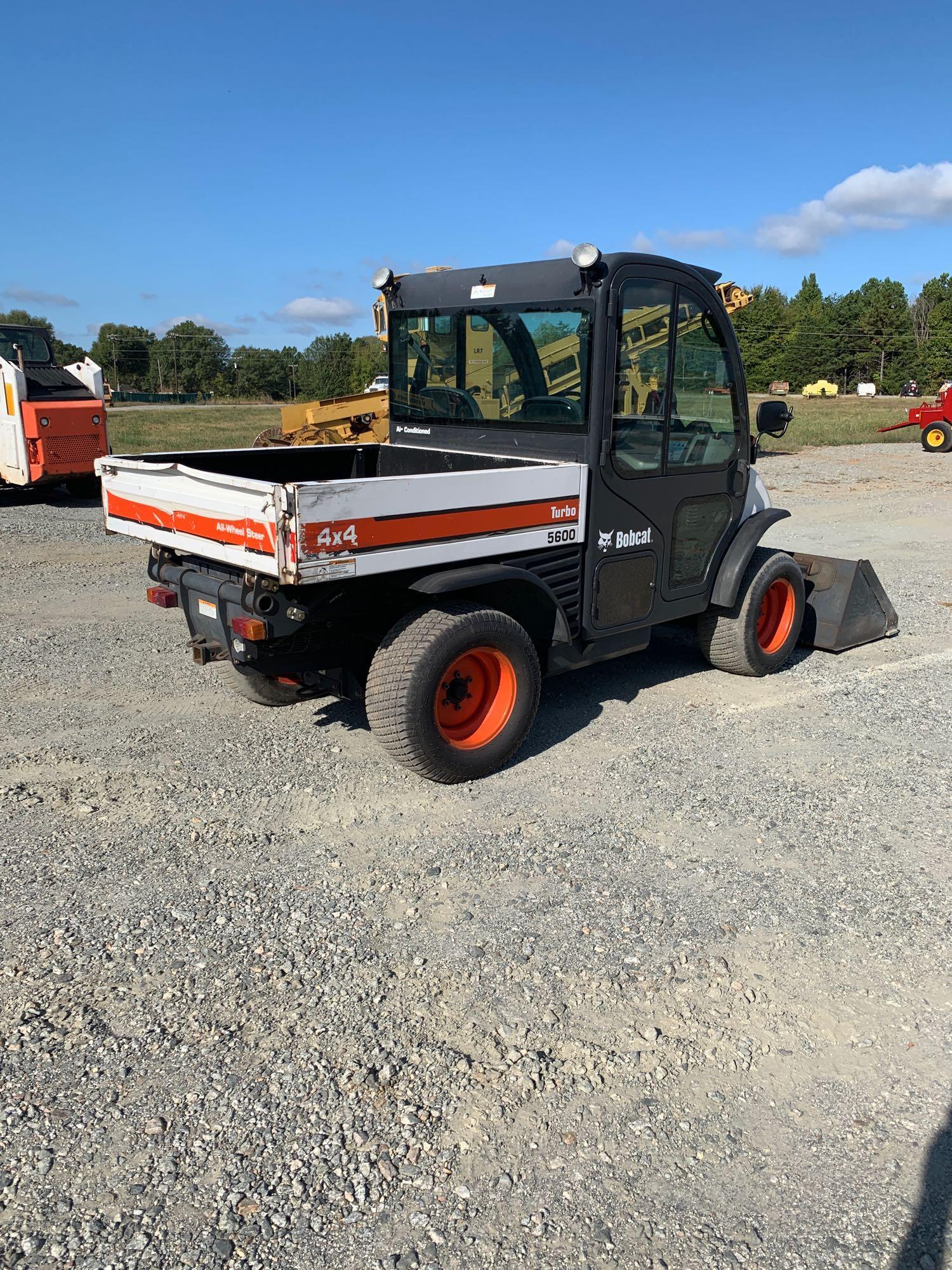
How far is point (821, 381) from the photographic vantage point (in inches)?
2926

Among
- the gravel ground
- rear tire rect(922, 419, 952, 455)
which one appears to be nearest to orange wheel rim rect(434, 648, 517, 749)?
the gravel ground

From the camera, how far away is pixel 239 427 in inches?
1234

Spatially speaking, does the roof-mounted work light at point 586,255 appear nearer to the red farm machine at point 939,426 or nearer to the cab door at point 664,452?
the cab door at point 664,452

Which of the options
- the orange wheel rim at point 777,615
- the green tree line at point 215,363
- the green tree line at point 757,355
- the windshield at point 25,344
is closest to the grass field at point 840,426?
the orange wheel rim at point 777,615

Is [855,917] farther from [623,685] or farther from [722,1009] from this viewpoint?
[623,685]

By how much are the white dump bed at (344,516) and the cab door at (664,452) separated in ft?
1.13

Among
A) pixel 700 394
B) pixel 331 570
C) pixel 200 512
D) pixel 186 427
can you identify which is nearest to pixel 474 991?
pixel 331 570

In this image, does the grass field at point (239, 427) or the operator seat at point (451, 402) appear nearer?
the operator seat at point (451, 402)

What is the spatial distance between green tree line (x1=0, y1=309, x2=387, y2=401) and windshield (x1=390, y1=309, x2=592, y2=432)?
215 ft

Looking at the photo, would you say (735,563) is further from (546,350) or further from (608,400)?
(546,350)

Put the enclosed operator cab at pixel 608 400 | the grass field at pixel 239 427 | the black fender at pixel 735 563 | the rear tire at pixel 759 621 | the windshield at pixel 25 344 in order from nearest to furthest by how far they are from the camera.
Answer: the enclosed operator cab at pixel 608 400
the black fender at pixel 735 563
the rear tire at pixel 759 621
the windshield at pixel 25 344
the grass field at pixel 239 427

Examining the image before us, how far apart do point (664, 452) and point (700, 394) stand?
47cm

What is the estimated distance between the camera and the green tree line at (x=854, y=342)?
74.3 m

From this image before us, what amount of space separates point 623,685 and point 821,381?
248ft
